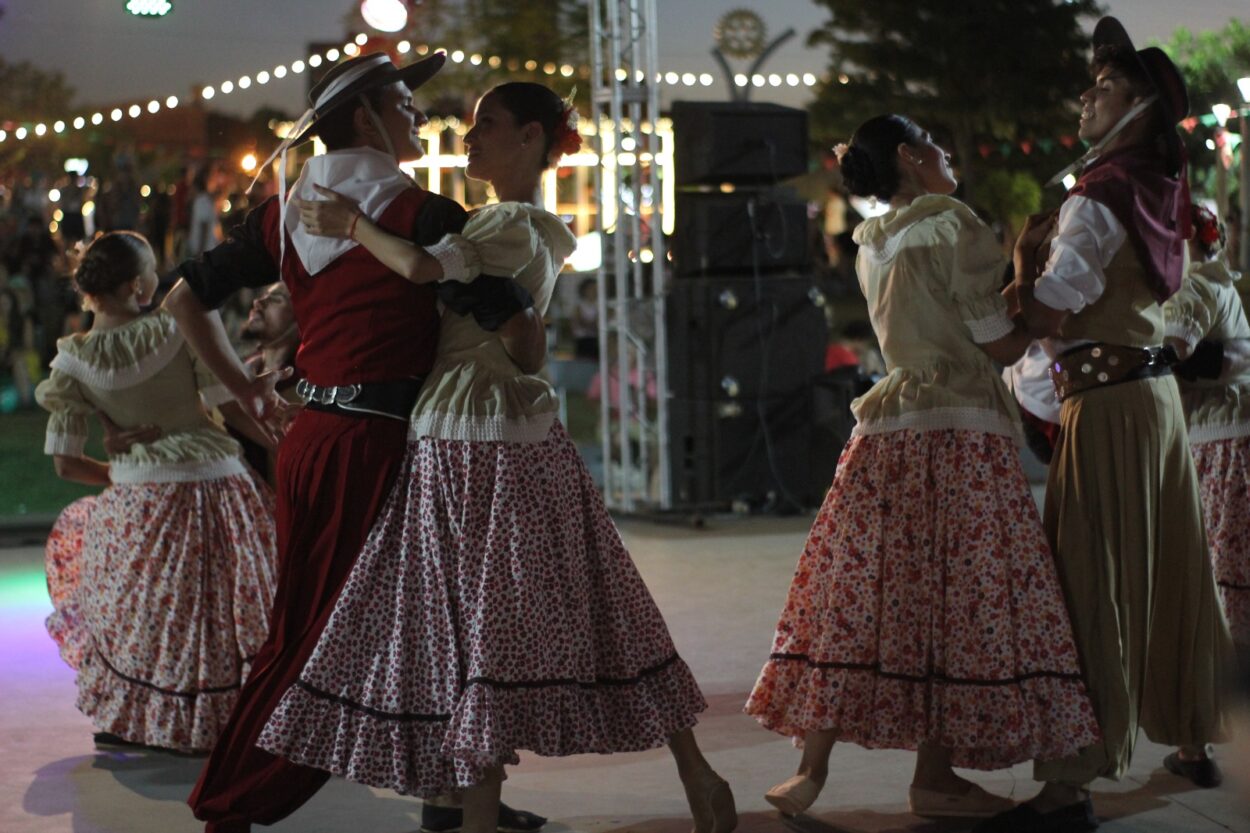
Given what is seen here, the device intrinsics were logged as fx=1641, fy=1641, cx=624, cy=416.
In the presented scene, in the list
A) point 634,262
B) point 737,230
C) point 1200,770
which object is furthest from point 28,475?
point 1200,770

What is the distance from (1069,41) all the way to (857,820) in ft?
74.9

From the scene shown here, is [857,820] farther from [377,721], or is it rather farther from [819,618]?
[377,721]

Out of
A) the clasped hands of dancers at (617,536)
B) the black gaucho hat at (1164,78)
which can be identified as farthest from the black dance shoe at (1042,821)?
the black gaucho hat at (1164,78)

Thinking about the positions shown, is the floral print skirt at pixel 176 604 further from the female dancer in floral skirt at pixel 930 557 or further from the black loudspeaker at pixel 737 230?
the black loudspeaker at pixel 737 230

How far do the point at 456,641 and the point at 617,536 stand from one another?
0.42 meters

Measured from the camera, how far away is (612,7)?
8164 mm

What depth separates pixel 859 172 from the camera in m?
3.49

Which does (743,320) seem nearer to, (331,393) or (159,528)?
(159,528)

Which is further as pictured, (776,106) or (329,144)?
(776,106)

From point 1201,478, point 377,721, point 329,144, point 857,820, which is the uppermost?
point 329,144

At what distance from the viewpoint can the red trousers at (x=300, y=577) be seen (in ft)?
9.67

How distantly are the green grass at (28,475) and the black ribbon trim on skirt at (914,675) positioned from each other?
6491 mm

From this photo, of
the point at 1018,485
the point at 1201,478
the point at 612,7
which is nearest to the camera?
the point at 1018,485

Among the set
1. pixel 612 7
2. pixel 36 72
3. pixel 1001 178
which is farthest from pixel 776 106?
pixel 1001 178
